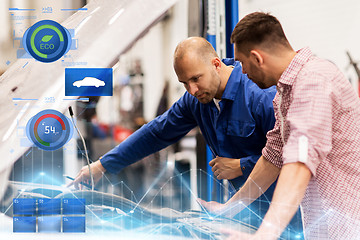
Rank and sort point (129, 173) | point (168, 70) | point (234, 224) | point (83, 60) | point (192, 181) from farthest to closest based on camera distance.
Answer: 1. point (168, 70)
2. point (129, 173)
3. point (83, 60)
4. point (192, 181)
5. point (234, 224)

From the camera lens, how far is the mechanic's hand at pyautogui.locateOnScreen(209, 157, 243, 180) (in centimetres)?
131

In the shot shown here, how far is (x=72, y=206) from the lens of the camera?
1255 mm

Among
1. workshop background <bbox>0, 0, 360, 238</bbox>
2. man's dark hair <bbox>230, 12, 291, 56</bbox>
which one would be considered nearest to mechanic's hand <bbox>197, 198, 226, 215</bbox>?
workshop background <bbox>0, 0, 360, 238</bbox>

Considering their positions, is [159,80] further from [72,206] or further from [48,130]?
[72,206]

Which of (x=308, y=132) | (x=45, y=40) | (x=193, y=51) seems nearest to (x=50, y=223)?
(x=45, y=40)

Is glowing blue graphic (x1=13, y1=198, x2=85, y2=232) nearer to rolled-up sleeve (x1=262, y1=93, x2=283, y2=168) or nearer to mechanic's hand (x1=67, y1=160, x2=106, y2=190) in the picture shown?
mechanic's hand (x1=67, y1=160, x2=106, y2=190)

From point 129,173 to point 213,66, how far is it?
51cm

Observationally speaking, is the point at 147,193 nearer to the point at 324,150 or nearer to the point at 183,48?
the point at 183,48

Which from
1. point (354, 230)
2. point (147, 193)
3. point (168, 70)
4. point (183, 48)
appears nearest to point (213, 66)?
point (183, 48)

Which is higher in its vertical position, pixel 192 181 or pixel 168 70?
pixel 168 70

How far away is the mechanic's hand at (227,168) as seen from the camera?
1308 mm

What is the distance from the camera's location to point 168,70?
1.67 m

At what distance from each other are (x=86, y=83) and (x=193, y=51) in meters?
0.35

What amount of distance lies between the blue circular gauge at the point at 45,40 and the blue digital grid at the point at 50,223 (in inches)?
19.4
